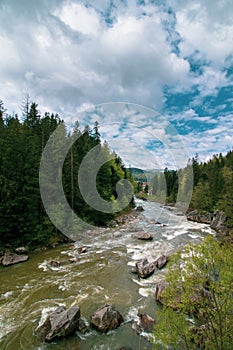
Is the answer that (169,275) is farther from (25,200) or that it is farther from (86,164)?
(86,164)

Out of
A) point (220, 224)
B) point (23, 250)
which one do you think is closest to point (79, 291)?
point (23, 250)

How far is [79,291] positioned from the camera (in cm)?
952

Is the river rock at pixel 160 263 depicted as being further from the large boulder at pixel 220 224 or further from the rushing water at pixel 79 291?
the large boulder at pixel 220 224

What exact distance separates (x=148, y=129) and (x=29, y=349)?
15938mm

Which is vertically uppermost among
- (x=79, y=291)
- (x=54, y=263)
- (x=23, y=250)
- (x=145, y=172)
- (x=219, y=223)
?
(x=145, y=172)

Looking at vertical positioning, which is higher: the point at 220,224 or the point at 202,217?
the point at 202,217

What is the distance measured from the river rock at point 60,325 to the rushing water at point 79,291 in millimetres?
185

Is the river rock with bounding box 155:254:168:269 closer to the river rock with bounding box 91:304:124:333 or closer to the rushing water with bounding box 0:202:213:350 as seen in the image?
the rushing water with bounding box 0:202:213:350

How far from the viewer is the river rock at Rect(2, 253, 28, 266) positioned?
12480 mm

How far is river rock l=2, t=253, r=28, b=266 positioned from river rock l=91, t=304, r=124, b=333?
25.8 feet

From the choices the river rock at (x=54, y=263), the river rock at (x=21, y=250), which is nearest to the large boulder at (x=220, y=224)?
the river rock at (x=54, y=263)

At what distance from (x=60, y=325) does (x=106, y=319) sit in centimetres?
156

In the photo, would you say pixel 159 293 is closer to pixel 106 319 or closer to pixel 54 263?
pixel 106 319

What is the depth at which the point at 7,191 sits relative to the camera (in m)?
14.3
